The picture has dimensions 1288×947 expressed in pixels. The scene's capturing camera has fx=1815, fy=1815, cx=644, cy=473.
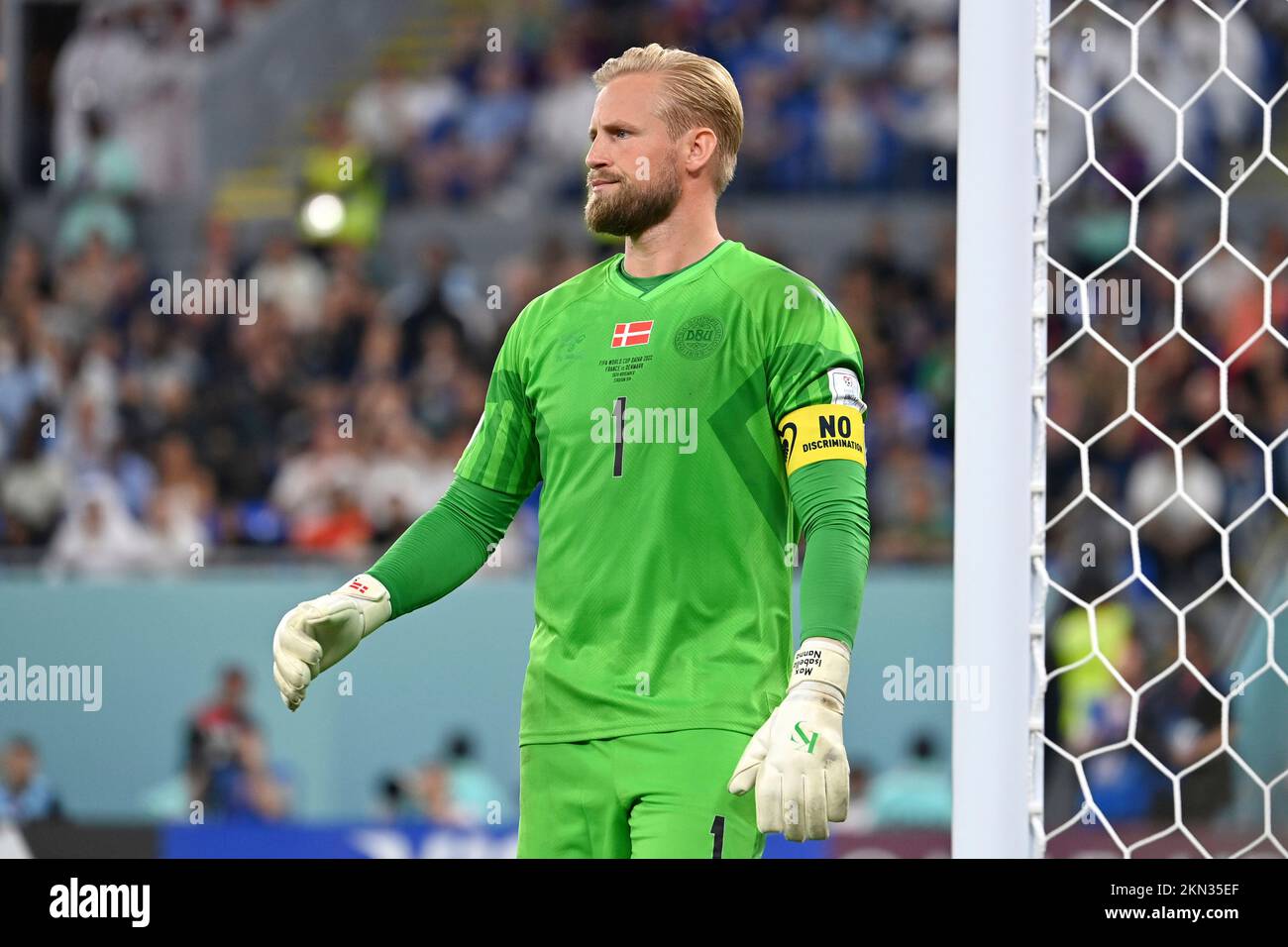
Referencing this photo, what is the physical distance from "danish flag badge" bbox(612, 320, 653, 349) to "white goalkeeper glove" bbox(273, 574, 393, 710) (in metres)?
0.57

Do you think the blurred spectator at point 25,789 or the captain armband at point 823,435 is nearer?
the captain armband at point 823,435

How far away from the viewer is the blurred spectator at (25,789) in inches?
254

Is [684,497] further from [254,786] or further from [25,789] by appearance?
[25,789]

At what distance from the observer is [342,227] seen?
8625mm

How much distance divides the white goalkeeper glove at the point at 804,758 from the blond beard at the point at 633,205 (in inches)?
30.7

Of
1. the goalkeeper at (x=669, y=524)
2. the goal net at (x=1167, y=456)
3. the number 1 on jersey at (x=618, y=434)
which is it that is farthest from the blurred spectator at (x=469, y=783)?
the number 1 on jersey at (x=618, y=434)

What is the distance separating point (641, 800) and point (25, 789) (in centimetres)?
443

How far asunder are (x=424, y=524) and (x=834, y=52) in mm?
6234

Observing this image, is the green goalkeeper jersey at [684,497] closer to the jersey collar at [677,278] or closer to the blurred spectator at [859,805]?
the jersey collar at [677,278]

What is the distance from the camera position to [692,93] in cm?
300

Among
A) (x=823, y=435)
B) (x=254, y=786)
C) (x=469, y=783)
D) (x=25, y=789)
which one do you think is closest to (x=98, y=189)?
(x=25, y=789)

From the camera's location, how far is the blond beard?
2953 millimetres
